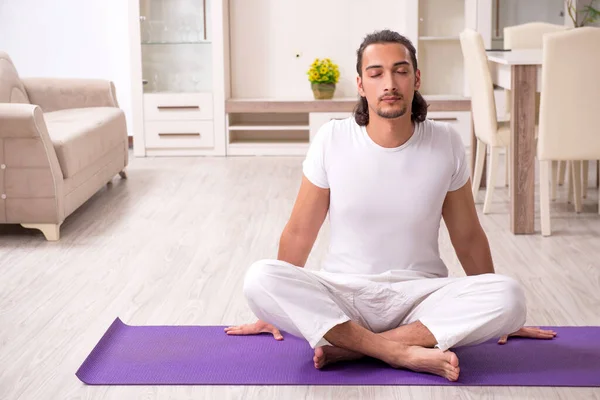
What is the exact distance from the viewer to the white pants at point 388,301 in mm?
2264

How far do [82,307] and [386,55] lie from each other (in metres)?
1.36

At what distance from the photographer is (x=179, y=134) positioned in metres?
6.71

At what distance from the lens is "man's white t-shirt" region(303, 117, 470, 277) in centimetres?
241

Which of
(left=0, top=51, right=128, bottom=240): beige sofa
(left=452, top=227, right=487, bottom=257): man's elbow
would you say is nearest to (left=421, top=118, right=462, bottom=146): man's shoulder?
(left=452, top=227, right=487, bottom=257): man's elbow

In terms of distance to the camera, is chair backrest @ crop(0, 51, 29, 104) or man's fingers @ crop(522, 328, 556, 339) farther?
chair backrest @ crop(0, 51, 29, 104)

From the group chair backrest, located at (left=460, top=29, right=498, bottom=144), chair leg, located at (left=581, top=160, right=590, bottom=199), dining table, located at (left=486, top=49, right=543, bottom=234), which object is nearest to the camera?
dining table, located at (left=486, top=49, right=543, bottom=234)

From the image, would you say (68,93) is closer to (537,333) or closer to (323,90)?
(323,90)

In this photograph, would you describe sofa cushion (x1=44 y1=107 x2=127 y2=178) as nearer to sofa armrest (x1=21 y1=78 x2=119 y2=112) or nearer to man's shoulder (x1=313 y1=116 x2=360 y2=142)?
sofa armrest (x1=21 y1=78 x2=119 y2=112)

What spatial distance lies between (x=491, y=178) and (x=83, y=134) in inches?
78.1

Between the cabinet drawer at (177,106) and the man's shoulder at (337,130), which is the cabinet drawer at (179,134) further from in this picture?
the man's shoulder at (337,130)

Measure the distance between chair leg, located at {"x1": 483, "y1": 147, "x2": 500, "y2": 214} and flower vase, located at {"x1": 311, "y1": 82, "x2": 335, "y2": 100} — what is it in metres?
2.32

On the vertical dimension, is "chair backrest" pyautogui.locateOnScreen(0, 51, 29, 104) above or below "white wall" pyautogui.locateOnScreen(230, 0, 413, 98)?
below

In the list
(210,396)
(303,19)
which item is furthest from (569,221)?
(303,19)

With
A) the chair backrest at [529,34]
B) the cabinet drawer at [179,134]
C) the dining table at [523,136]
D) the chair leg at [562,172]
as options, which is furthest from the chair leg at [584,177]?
the cabinet drawer at [179,134]
